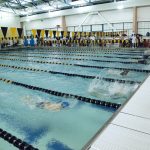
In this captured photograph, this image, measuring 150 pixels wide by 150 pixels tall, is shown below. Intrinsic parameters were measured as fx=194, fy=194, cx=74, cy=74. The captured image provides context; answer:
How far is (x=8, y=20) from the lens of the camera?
23266 mm

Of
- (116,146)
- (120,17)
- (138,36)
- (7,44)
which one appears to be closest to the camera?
(116,146)

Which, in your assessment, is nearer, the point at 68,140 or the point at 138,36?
the point at 68,140

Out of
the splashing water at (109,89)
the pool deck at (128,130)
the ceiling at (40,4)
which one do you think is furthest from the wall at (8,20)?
the pool deck at (128,130)

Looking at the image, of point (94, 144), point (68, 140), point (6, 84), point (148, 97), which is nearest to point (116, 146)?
point (94, 144)

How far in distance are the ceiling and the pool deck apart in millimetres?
16225

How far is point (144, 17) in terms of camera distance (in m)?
15.6

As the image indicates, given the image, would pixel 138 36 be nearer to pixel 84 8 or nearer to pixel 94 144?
pixel 84 8

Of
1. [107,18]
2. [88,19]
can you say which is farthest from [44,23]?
[107,18]

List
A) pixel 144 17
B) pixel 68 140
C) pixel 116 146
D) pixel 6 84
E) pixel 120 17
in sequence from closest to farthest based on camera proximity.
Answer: pixel 116 146, pixel 68 140, pixel 6 84, pixel 144 17, pixel 120 17

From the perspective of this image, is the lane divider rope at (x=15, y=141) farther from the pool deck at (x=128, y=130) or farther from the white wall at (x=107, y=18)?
the white wall at (x=107, y=18)

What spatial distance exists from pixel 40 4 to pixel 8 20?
19.4 feet

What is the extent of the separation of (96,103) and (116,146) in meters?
1.91

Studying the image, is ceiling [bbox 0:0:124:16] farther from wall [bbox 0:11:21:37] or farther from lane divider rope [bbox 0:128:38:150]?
lane divider rope [bbox 0:128:38:150]

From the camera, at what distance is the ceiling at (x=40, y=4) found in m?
17.9
